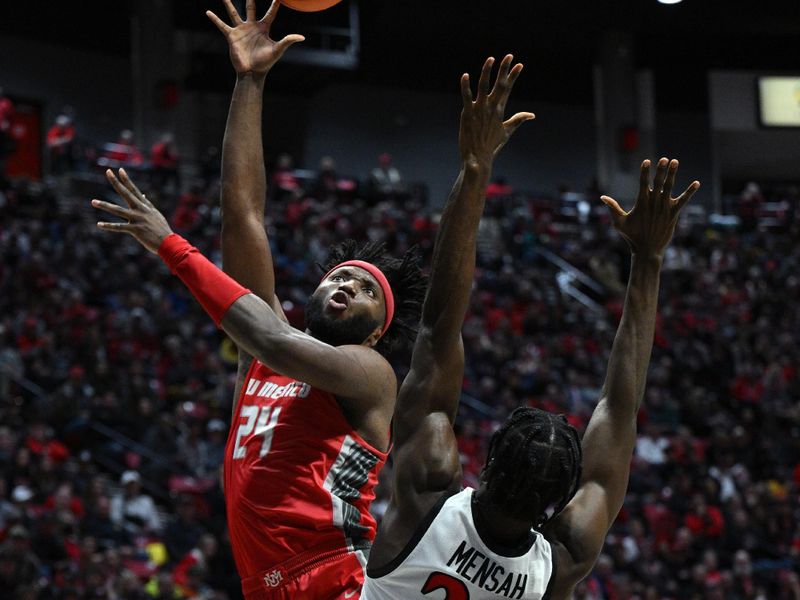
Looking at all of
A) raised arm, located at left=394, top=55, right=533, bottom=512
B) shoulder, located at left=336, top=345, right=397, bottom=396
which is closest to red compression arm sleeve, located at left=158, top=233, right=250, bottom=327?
shoulder, located at left=336, top=345, right=397, bottom=396

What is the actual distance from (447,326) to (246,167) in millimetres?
1545

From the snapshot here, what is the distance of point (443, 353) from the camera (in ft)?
10.3

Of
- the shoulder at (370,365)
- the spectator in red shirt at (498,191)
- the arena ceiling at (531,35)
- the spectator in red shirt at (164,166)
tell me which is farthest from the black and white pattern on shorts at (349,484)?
the arena ceiling at (531,35)

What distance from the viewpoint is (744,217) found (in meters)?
24.8

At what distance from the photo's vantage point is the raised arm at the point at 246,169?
439 cm

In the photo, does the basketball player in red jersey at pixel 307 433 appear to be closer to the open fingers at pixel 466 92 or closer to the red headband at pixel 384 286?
the red headband at pixel 384 286

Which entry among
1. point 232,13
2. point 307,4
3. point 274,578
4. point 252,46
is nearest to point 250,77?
point 252,46

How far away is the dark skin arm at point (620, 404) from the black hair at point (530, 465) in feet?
0.77

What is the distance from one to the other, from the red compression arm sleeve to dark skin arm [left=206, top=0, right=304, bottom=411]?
620mm

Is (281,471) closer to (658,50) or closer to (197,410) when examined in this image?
(197,410)

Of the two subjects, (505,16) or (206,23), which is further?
(505,16)

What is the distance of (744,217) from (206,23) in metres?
11.2

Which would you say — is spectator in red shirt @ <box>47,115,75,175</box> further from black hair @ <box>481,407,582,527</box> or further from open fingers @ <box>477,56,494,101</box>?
black hair @ <box>481,407,582,527</box>

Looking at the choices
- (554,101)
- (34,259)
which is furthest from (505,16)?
(34,259)
